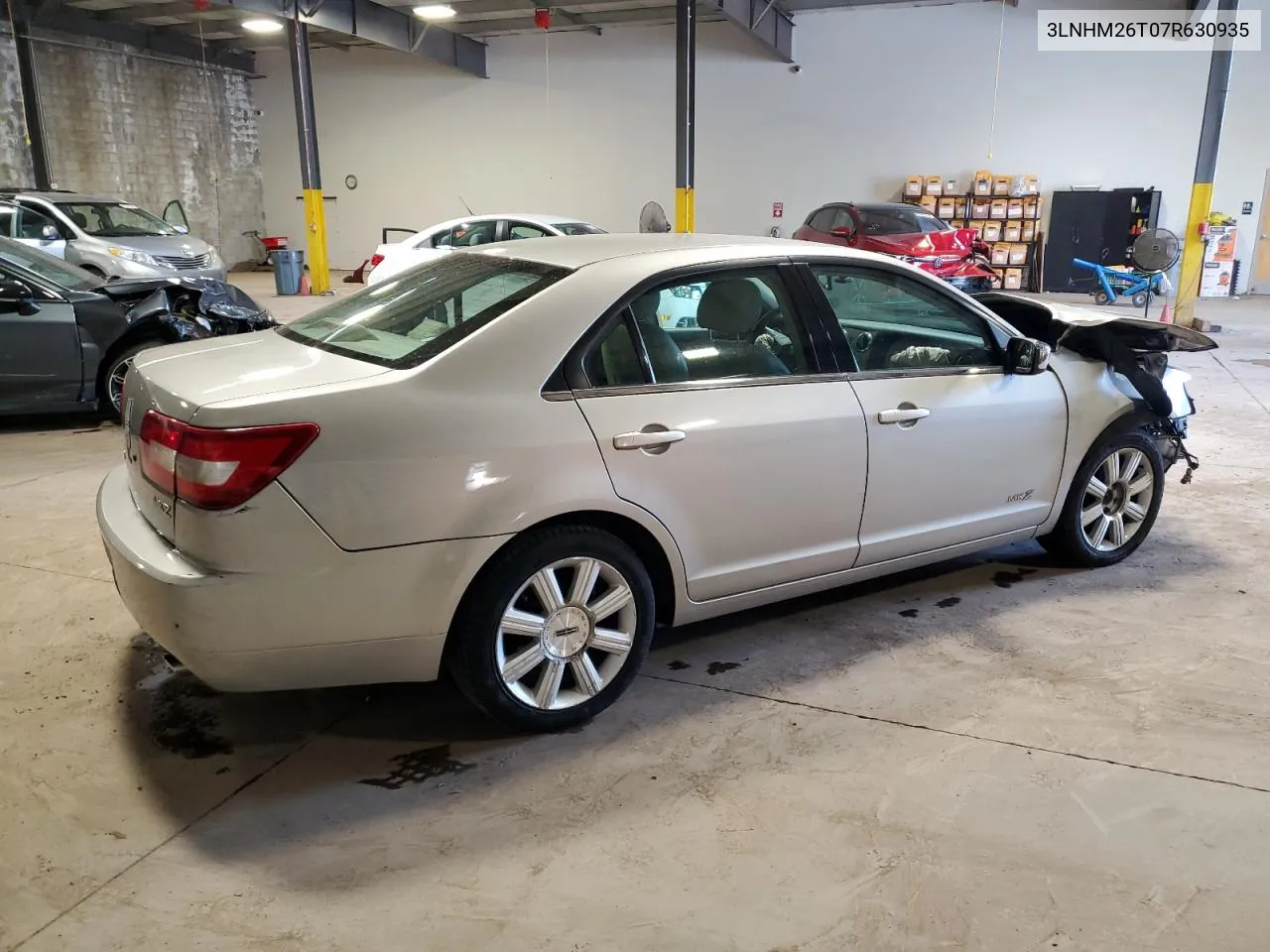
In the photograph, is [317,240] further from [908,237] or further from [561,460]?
[561,460]

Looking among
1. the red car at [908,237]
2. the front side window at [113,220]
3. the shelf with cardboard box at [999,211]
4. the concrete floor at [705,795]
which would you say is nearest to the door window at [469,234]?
the front side window at [113,220]

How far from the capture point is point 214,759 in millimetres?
2812

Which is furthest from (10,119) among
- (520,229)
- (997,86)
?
(997,86)

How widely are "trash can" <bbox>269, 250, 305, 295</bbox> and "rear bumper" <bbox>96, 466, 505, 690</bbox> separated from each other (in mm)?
15344

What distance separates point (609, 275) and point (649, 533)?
31.9 inches

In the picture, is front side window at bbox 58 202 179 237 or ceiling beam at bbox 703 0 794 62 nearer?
front side window at bbox 58 202 179 237

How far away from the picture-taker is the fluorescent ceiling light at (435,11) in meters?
17.1

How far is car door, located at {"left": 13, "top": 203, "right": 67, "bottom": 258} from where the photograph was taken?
12.3 meters

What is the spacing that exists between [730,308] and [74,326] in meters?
5.20

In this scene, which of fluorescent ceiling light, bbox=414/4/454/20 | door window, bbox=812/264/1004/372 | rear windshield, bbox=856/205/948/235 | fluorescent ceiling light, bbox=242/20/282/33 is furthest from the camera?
fluorescent ceiling light, bbox=242/20/282/33

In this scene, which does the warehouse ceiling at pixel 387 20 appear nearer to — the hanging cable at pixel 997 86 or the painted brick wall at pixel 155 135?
the hanging cable at pixel 997 86

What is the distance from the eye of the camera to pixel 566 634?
290 cm

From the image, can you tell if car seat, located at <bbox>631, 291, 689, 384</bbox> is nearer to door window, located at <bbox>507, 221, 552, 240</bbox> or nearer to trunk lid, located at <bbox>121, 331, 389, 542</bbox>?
trunk lid, located at <bbox>121, 331, 389, 542</bbox>

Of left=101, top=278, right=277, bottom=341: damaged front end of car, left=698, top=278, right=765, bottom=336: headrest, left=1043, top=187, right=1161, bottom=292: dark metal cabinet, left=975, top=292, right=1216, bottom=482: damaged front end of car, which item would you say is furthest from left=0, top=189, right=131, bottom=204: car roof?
left=1043, top=187, right=1161, bottom=292: dark metal cabinet
